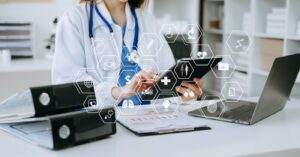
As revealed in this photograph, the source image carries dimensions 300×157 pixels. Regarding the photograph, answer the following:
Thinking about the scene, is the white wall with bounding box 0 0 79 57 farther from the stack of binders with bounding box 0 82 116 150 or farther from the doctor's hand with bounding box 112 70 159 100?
the stack of binders with bounding box 0 82 116 150

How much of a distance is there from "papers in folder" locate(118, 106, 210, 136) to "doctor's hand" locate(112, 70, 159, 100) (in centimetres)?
8

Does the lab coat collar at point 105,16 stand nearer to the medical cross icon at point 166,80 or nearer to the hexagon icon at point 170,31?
the medical cross icon at point 166,80

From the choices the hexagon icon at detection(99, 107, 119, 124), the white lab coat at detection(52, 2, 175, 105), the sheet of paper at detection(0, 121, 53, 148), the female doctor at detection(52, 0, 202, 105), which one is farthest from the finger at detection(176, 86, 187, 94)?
the sheet of paper at detection(0, 121, 53, 148)

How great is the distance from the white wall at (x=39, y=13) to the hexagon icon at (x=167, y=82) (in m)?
1.66

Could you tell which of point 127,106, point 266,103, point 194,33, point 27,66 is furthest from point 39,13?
point 266,103

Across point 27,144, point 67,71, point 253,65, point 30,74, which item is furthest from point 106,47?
point 253,65

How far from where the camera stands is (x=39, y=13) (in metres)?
2.77

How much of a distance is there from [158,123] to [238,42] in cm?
211

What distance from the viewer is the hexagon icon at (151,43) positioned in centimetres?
166

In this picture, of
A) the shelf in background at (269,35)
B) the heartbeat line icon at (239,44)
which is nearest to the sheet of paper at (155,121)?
the shelf in background at (269,35)

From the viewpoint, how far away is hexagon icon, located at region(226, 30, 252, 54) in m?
2.91

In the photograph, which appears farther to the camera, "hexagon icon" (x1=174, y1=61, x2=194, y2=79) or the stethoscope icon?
"hexagon icon" (x1=174, y1=61, x2=194, y2=79)

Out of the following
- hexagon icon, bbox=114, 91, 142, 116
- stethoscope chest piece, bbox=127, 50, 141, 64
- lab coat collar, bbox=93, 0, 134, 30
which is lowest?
hexagon icon, bbox=114, 91, 142, 116

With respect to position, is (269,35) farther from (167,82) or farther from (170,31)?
(167,82)
